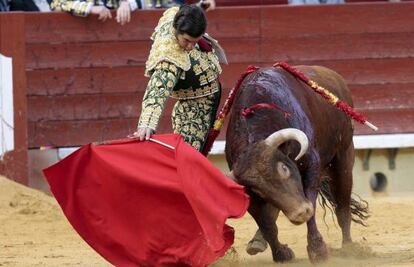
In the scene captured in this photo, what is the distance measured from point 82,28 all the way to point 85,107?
59 cm

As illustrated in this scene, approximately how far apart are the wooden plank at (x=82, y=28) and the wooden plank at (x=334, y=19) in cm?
86

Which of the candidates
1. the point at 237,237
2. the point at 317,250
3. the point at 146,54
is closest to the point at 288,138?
the point at 317,250

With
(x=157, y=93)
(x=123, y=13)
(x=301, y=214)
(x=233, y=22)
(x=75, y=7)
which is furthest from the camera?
(x=233, y=22)

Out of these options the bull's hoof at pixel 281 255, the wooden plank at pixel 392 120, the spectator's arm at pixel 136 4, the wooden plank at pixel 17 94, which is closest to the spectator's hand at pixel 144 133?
the bull's hoof at pixel 281 255

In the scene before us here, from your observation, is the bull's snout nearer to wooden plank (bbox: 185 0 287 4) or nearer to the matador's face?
the matador's face

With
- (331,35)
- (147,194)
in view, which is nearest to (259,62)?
(331,35)

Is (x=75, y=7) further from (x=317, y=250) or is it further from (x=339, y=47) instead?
(x=317, y=250)

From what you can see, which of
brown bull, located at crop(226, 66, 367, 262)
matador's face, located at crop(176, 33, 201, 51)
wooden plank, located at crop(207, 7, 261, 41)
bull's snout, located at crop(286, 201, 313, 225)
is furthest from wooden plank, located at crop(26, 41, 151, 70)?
bull's snout, located at crop(286, 201, 313, 225)

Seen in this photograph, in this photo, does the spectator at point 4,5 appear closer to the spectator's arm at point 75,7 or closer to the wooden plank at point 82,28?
the wooden plank at point 82,28

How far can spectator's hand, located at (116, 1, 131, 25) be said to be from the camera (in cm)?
905

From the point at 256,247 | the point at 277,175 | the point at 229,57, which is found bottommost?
the point at 256,247

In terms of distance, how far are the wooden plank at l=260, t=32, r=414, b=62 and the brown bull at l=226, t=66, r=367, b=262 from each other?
2268mm

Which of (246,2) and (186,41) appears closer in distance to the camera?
(186,41)

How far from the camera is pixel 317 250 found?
6074 millimetres
